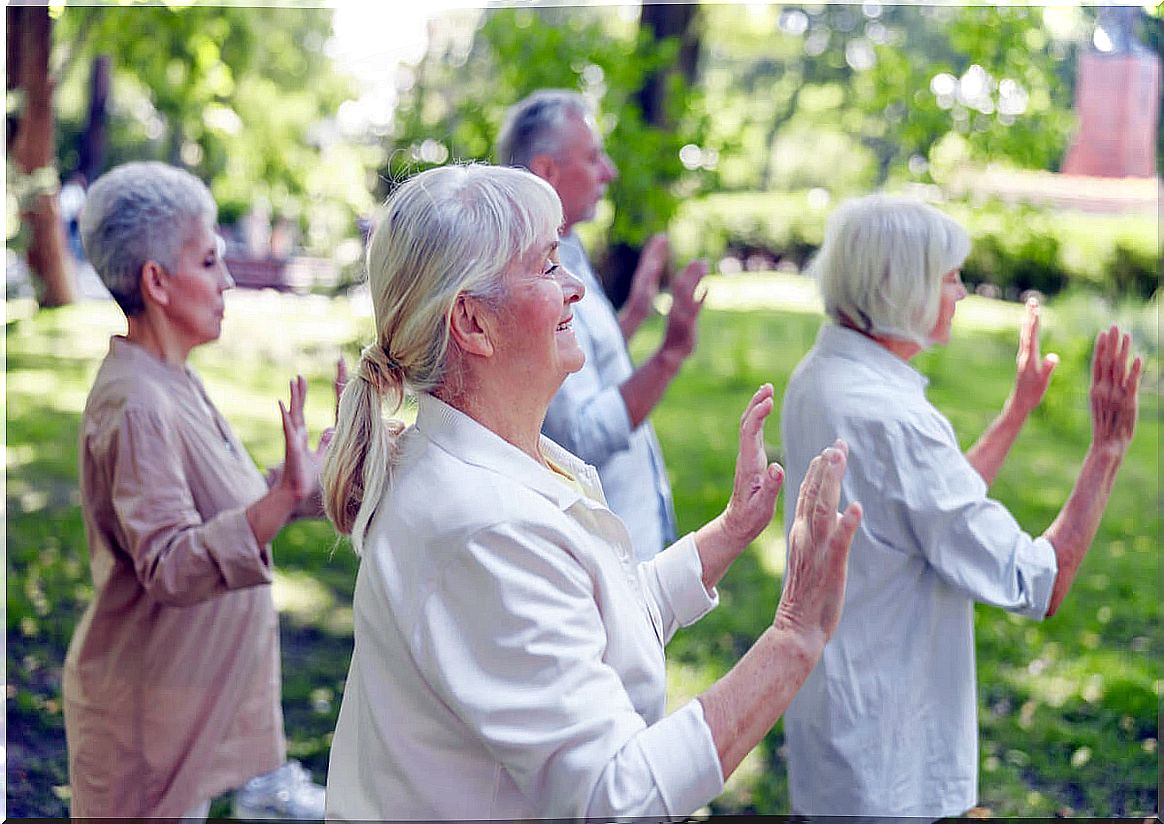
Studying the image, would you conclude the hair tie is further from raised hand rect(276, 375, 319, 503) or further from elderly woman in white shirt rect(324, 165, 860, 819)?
raised hand rect(276, 375, 319, 503)

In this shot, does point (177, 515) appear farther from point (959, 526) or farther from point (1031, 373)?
point (1031, 373)

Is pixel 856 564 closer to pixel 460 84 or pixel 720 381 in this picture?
pixel 460 84

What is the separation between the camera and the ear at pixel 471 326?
5.11 feet

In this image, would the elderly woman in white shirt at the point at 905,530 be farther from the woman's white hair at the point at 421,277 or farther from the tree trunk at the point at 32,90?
the tree trunk at the point at 32,90

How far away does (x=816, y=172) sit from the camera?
9.88m

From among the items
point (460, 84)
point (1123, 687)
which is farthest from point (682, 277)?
point (460, 84)

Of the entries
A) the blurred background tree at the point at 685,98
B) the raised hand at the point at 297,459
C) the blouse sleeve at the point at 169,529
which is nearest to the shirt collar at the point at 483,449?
the raised hand at the point at 297,459

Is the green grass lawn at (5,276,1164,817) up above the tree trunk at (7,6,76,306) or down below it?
below

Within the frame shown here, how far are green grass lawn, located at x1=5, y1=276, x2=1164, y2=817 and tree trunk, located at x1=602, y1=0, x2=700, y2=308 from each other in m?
1.14

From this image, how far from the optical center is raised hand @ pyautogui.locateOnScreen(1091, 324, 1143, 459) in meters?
2.35

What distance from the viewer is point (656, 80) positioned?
675 centimetres

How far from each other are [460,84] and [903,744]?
19.0 ft

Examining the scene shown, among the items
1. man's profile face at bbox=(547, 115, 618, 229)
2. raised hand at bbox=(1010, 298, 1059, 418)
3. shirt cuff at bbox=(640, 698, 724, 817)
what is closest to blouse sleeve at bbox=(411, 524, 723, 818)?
shirt cuff at bbox=(640, 698, 724, 817)

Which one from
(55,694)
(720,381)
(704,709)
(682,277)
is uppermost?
(682,277)
